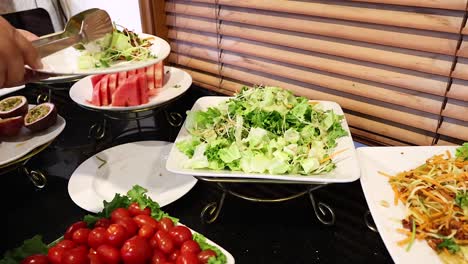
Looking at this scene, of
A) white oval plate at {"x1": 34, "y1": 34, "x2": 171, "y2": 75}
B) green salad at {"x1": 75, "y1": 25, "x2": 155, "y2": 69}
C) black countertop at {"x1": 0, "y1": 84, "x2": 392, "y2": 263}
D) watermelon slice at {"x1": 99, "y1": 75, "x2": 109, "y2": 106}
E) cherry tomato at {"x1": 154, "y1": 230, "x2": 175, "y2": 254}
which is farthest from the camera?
watermelon slice at {"x1": 99, "y1": 75, "x2": 109, "y2": 106}

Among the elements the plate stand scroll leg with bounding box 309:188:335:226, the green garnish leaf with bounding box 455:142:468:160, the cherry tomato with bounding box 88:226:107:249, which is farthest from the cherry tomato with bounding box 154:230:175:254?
the green garnish leaf with bounding box 455:142:468:160

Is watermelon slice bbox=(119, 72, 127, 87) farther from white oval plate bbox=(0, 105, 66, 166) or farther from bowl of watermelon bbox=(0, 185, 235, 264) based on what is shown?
bowl of watermelon bbox=(0, 185, 235, 264)

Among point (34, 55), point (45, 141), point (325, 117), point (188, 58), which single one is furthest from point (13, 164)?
point (325, 117)

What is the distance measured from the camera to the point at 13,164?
1.09 metres

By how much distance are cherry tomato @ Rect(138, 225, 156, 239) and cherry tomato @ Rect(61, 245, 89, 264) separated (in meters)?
0.12

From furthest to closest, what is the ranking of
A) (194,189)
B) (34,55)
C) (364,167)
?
1. (194,189)
2. (364,167)
3. (34,55)

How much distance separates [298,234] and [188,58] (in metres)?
0.92

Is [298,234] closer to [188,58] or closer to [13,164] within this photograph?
[13,164]

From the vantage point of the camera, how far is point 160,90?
4.58ft

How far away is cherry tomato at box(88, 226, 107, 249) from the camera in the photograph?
82cm

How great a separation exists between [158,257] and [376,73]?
0.77 m

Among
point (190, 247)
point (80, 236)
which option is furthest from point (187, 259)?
point (80, 236)

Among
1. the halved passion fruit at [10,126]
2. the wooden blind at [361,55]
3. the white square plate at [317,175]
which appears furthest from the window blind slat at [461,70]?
the halved passion fruit at [10,126]

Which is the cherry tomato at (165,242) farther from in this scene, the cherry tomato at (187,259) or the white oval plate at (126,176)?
the white oval plate at (126,176)
